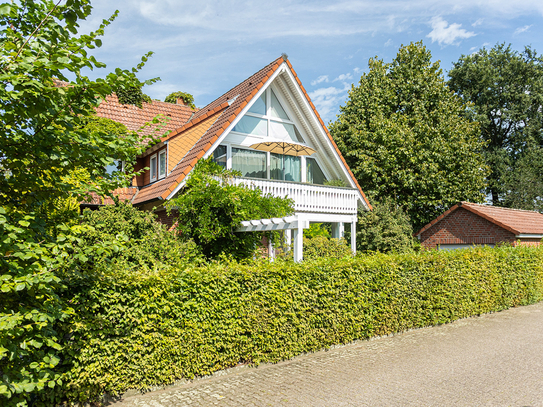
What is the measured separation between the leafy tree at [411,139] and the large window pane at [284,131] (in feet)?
29.3

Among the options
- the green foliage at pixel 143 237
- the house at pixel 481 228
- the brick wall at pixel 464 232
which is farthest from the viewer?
the brick wall at pixel 464 232

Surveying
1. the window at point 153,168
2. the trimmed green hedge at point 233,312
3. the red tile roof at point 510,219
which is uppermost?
the window at point 153,168

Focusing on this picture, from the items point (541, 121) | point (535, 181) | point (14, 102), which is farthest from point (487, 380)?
point (541, 121)

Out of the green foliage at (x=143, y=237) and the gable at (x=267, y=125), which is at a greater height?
the gable at (x=267, y=125)

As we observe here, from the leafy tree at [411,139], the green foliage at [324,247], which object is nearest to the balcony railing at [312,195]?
the green foliage at [324,247]

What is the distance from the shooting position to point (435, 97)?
27.2 meters

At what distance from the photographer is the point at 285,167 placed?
1714 centimetres

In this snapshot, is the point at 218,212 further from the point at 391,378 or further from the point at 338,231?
the point at 338,231

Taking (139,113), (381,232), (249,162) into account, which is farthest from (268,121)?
(381,232)

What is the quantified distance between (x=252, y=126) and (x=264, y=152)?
116 centimetres

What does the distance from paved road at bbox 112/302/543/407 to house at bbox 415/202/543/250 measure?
35.4ft

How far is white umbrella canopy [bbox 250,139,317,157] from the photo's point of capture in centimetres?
1564

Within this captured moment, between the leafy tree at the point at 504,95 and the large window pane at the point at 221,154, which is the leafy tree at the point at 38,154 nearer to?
the large window pane at the point at 221,154

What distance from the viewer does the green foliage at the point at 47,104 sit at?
3.78 m
